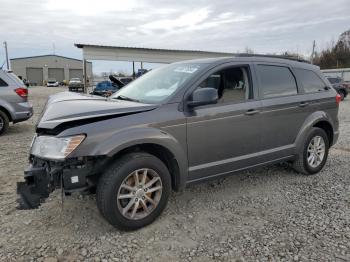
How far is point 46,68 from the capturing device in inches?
2948

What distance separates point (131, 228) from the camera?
3299mm

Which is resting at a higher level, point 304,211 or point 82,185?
point 82,185

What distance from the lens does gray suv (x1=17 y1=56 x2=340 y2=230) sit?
3051 millimetres

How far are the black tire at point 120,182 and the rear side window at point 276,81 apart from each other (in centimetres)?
187

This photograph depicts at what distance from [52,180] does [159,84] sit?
1.76 meters

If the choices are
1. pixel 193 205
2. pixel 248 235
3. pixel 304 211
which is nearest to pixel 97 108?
pixel 193 205

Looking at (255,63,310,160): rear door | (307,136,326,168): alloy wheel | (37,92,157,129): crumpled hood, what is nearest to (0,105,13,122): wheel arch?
(37,92,157,129): crumpled hood

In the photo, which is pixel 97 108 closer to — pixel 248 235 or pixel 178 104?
pixel 178 104

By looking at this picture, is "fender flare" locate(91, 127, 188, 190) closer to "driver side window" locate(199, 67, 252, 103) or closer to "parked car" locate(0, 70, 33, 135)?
"driver side window" locate(199, 67, 252, 103)

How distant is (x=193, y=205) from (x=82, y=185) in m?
1.47

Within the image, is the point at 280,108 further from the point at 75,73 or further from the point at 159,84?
the point at 75,73

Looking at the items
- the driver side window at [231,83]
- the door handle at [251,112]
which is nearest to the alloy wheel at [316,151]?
the door handle at [251,112]

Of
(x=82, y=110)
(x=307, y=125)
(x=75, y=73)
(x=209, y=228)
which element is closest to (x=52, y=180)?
(x=82, y=110)

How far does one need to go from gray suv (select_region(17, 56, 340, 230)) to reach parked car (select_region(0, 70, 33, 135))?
5137mm
